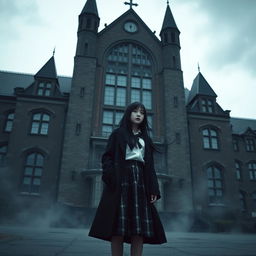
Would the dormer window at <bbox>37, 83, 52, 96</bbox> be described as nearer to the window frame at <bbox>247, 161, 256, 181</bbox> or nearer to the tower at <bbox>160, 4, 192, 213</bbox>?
the tower at <bbox>160, 4, 192, 213</bbox>

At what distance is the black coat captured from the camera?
2.62 metres

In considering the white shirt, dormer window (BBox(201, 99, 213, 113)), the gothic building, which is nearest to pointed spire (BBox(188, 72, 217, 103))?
the gothic building

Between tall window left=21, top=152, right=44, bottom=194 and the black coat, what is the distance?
18.3m

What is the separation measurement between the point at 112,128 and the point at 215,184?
10643 millimetres

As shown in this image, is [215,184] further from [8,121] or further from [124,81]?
[8,121]

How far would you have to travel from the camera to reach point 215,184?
73.3ft

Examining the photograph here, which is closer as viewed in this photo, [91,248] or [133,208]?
[133,208]

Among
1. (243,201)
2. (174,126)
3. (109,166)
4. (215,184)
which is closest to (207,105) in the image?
(174,126)

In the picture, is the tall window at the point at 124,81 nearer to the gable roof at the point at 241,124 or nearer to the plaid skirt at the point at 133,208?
the gable roof at the point at 241,124

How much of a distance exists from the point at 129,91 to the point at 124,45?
589 centimetres

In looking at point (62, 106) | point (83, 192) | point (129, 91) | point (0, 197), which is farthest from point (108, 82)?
point (0, 197)

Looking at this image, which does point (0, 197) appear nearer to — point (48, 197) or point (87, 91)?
point (48, 197)

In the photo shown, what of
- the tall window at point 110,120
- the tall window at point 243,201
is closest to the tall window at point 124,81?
the tall window at point 110,120

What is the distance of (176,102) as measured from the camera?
23.6 metres
